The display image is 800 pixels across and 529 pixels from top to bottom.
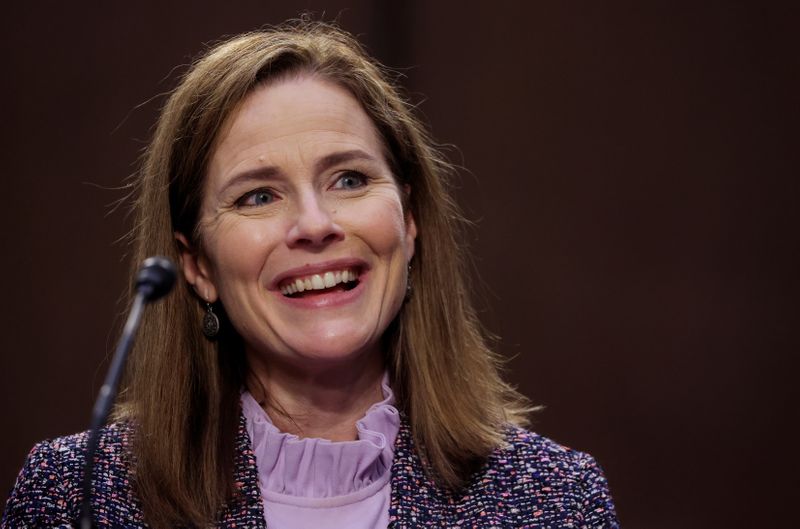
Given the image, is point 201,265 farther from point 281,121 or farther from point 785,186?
point 785,186

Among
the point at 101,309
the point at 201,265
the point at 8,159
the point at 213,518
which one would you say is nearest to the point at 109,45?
the point at 8,159

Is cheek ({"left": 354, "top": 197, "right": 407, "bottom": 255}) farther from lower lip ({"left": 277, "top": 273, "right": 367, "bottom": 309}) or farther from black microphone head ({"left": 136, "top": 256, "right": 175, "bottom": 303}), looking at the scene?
black microphone head ({"left": 136, "top": 256, "right": 175, "bottom": 303})

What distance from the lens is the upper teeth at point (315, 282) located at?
1798 mm

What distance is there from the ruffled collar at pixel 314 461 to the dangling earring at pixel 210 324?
0.51 feet

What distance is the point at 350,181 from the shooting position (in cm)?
188

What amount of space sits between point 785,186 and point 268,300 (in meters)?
1.56

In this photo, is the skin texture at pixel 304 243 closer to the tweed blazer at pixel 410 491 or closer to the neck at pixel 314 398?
the neck at pixel 314 398

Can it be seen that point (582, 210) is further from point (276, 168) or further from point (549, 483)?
point (276, 168)

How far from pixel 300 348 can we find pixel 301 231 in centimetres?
19

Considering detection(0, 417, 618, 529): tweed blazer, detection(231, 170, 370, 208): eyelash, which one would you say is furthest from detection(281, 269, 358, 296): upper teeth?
detection(0, 417, 618, 529): tweed blazer

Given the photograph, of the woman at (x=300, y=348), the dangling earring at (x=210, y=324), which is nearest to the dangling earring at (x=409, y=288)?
the woman at (x=300, y=348)

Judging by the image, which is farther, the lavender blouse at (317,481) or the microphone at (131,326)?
the lavender blouse at (317,481)

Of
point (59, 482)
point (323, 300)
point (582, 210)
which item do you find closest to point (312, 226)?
point (323, 300)

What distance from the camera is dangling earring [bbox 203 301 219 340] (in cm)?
194
